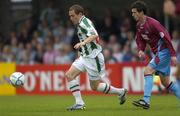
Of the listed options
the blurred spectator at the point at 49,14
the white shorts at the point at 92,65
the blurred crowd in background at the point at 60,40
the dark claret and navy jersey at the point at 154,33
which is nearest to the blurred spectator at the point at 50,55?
the blurred crowd in background at the point at 60,40

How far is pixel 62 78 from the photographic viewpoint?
24344 mm

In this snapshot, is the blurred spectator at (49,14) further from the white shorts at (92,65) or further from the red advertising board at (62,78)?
the white shorts at (92,65)

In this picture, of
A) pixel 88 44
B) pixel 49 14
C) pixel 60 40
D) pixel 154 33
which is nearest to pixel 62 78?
pixel 60 40

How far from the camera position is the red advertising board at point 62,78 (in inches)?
931

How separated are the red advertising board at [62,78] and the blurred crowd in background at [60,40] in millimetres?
691

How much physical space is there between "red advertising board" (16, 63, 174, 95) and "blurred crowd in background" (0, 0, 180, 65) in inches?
27.2

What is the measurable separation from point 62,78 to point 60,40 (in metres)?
2.17

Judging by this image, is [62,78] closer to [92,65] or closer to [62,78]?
[62,78]

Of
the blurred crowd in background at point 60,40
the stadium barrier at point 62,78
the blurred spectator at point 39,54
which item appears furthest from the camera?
the blurred spectator at point 39,54

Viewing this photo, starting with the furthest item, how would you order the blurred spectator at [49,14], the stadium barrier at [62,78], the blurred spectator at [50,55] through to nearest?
1. the blurred spectator at [49,14]
2. the blurred spectator at [50,55]
3. the stadium barrier at [62,78]

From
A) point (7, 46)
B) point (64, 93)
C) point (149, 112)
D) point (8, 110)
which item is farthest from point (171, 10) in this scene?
point (7, 46)

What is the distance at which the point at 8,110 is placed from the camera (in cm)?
1567

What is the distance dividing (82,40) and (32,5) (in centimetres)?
1525

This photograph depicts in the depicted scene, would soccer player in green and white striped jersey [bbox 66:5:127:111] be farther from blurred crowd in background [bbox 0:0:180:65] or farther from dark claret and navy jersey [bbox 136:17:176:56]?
blurred crowd in background [bbox 0:0:180:65]
